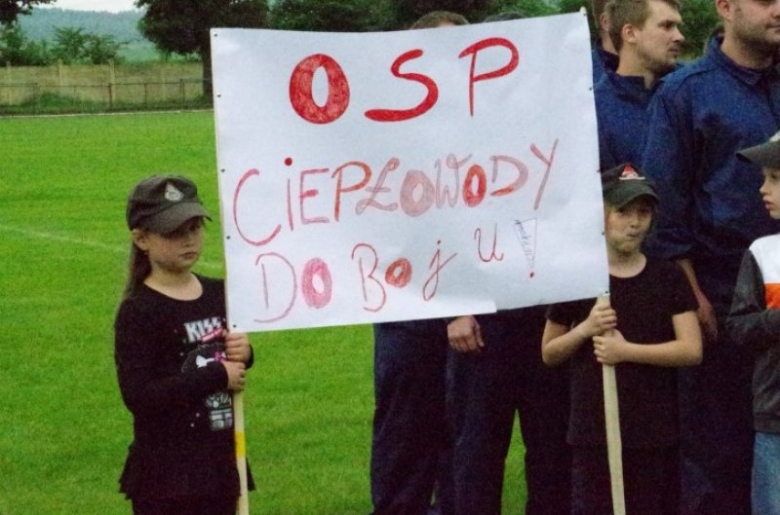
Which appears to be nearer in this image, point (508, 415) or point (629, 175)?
point (629, 175)

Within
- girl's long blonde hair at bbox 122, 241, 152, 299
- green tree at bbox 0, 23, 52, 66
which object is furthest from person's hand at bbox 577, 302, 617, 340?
green tree at bbox 0, 23, 52, 66

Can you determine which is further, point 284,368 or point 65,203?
point 65,203

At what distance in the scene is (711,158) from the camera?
225 inches

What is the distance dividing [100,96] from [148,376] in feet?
227

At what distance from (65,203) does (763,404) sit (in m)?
18.1

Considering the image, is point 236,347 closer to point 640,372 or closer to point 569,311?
point 569,311

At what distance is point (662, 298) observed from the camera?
550 centimetres

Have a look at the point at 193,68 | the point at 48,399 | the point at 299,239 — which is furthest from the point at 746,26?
the point at 193,68

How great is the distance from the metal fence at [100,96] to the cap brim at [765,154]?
56.8 meters

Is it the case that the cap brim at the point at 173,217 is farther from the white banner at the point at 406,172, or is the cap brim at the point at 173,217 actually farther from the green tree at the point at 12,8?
the green tree at the point at 12,8

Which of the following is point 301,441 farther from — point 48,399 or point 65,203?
point 65,203

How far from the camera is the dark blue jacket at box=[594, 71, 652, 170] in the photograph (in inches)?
243

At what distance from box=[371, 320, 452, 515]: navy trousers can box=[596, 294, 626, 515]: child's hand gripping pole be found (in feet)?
4.21

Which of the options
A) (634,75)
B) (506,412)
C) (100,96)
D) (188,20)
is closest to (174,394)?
(506,412)
